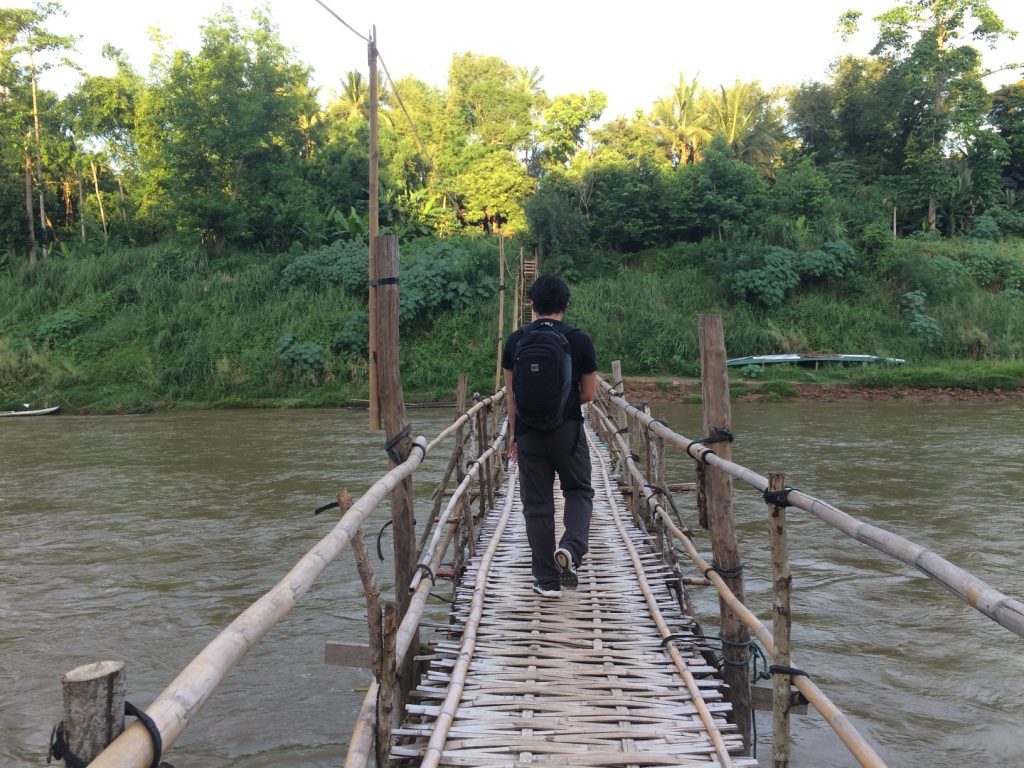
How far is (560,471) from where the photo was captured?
3.65 metres

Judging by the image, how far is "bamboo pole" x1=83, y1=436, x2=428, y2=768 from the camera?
3.51 ft

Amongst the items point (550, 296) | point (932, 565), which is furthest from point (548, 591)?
point (932, 565)

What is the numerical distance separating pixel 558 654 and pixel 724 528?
37.4 inches

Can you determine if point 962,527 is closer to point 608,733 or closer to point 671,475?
point 671,475

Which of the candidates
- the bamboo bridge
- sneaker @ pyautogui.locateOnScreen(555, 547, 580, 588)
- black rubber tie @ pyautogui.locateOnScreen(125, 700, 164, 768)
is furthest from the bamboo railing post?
sneaker @ pyautogui.locateOnScreen(555, 547, 580, 588)

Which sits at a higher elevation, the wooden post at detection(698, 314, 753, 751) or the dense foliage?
the dense foliage

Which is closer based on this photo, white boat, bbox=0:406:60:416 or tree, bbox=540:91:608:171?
white boat, bbox=0:406:60:416

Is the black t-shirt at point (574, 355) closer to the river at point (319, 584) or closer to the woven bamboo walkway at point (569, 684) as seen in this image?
the woven bamboo walkway at point (569, 684)

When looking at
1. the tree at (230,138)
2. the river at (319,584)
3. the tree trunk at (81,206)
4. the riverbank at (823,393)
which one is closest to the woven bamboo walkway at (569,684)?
the river at (319,584)

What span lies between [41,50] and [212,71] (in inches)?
219

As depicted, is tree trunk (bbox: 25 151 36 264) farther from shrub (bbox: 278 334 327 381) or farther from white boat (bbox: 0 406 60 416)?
shrub (bbox: 278 334 327 381)

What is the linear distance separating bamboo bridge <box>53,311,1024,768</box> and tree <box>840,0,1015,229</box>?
2289 centimetres

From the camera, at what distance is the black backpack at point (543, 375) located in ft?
11.2

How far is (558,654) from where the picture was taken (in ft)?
10.2
